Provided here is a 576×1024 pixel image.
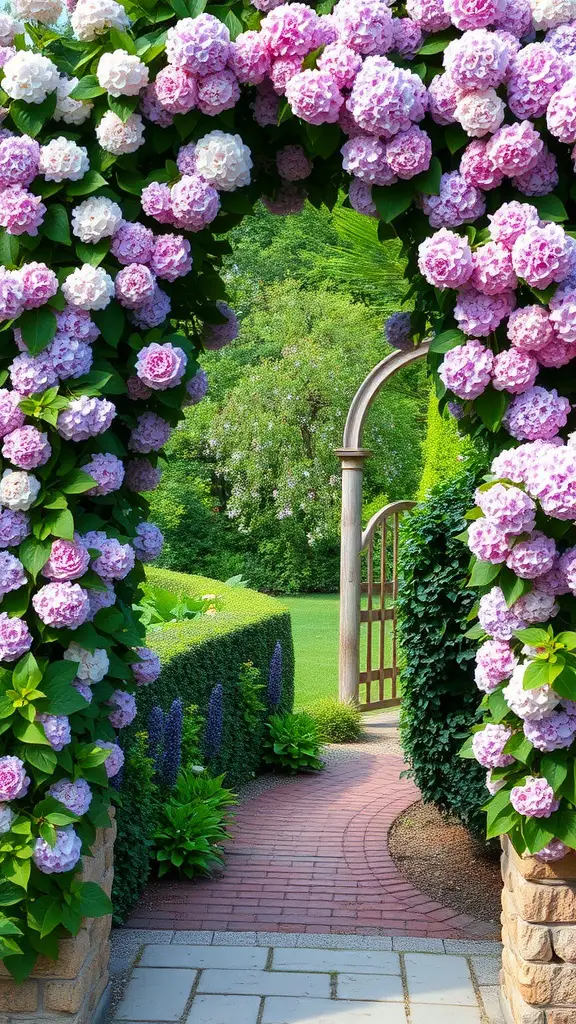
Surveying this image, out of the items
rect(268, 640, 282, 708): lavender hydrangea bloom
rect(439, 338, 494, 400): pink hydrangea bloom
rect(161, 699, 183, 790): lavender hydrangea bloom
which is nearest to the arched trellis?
rect(268, 640, 282, 708): lavender hydrangea bloom

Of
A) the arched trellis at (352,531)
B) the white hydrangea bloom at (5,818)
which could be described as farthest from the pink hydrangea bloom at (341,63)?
the arched trellis at (352,531)

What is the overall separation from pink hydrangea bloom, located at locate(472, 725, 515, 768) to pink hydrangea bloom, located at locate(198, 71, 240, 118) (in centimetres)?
171

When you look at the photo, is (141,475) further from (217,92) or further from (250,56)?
(250,56)

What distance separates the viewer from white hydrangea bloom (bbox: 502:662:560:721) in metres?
2.50

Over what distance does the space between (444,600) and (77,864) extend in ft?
7.26

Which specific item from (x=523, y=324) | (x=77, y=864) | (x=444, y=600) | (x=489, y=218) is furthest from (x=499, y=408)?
(x=444, y=600)

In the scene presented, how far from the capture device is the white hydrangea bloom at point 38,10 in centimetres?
279

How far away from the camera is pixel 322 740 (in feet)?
23.1

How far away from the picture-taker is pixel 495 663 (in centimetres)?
266

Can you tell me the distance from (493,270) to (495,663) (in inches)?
38.0

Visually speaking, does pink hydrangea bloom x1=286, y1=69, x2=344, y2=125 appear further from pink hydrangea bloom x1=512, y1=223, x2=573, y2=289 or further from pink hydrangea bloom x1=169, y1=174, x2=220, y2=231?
pink hydrangea bloom x1=512, y1=223, x2=573, y2=289

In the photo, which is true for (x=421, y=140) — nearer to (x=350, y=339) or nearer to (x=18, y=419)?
(x=18, y=419)

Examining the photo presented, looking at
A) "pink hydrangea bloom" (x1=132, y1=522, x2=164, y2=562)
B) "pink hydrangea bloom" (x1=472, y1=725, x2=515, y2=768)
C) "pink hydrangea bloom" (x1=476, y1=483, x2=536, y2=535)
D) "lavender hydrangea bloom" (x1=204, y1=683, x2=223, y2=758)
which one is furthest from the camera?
"lavender hydrangea bloom" (x1=204, y1=683, x2=223, y2=758)

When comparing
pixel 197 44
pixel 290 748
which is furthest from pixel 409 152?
pixel 290 748
